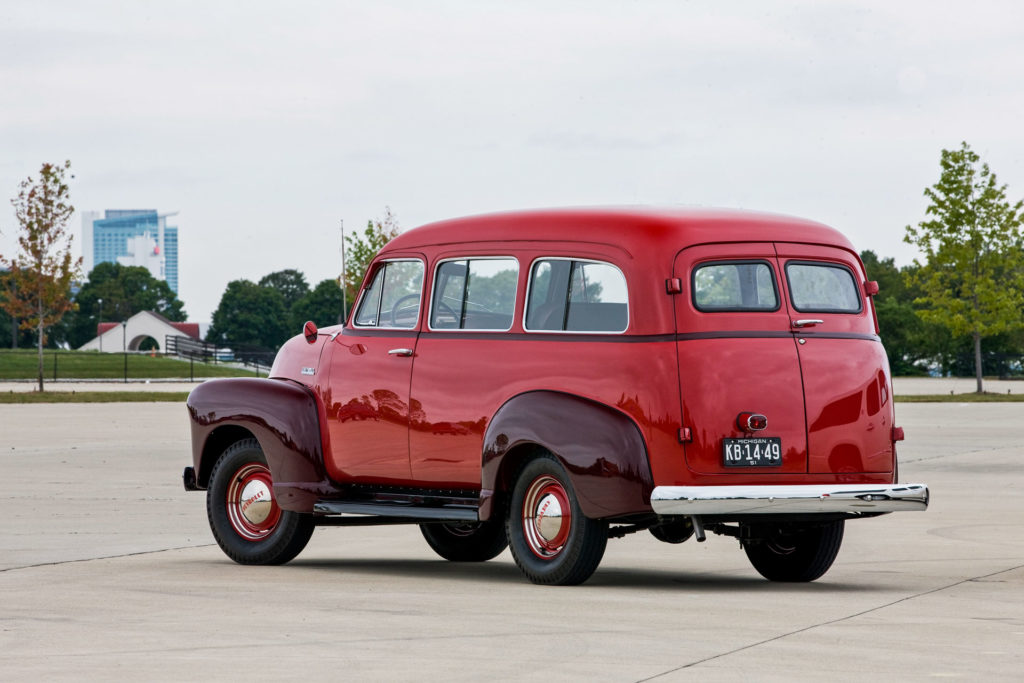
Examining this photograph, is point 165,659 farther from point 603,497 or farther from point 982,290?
point 982,290

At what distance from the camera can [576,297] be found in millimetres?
9891

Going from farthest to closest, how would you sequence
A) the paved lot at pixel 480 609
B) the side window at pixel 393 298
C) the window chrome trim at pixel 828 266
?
the side window at pixel 393 298 → the window chrome trim at pixel 828 266 → the paved lot at pixel 480 609

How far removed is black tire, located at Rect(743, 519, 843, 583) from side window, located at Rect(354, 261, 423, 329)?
102 inches

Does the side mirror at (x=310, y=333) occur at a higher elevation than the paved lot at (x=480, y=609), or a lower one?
higher

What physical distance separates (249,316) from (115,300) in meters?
13.2

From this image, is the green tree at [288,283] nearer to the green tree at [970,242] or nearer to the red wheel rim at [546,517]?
the green tree at [970,242]

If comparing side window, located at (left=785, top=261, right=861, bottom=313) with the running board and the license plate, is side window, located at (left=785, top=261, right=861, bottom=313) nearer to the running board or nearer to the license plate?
the license plate

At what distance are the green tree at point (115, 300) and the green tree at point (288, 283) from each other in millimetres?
10393

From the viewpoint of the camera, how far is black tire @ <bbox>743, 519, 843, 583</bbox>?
33.7 ft

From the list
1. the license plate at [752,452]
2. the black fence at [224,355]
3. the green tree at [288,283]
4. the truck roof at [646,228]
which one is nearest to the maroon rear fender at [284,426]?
the truck roof at [646,228]

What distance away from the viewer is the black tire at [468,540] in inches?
460

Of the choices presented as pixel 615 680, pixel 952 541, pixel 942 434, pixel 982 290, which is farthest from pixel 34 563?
pixel 982 290

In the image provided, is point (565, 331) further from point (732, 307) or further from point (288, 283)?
point (288, 283)

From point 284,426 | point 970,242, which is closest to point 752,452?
point 284,426
